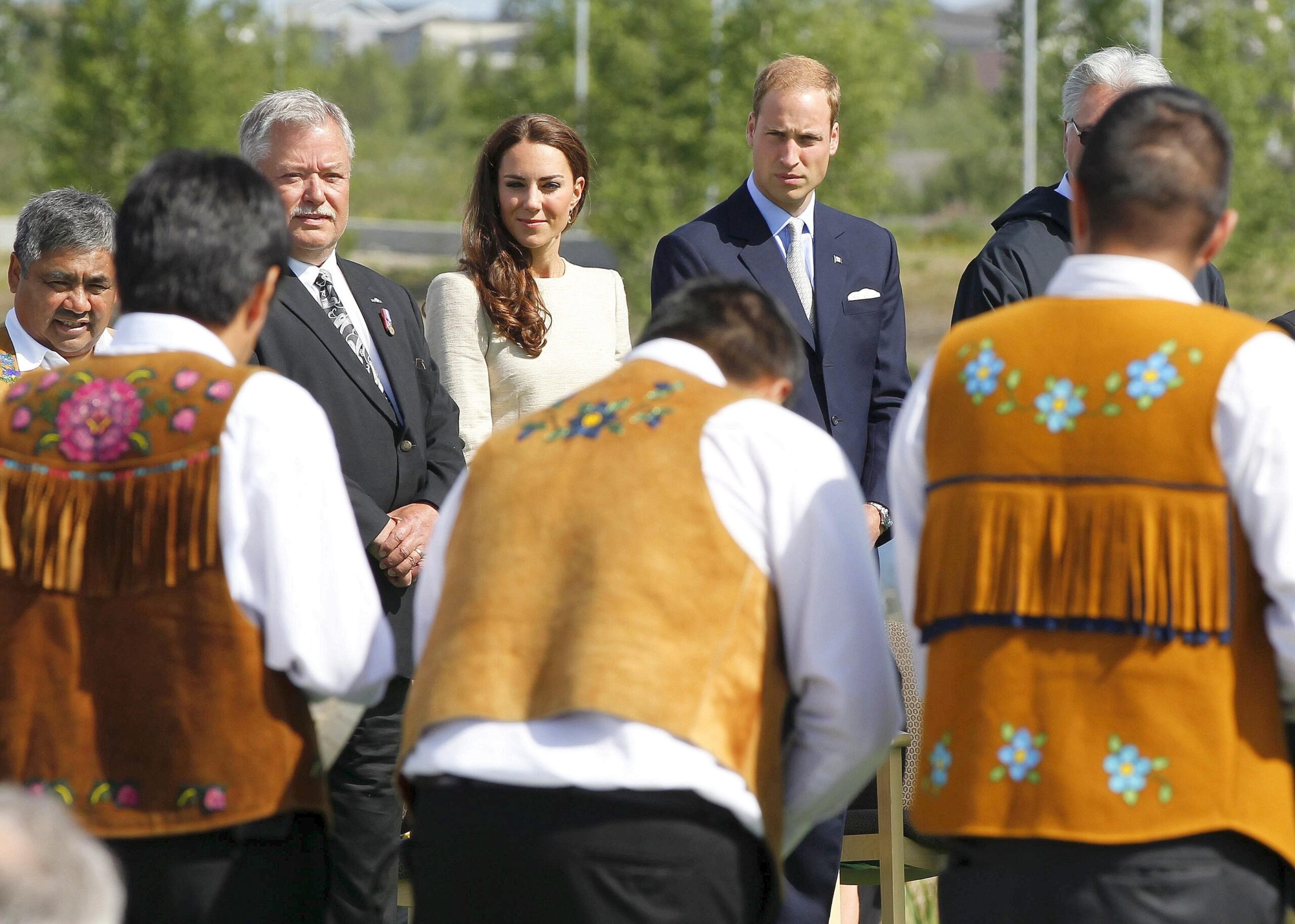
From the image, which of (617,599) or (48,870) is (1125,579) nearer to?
(617,599)

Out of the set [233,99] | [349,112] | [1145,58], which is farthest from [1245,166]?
[349,112]

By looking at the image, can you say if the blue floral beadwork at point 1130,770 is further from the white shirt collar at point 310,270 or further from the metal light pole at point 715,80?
the metal light pole at point 715,80

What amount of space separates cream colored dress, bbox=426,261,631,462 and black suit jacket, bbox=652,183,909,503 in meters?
0.22

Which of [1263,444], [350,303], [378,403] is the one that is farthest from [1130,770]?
[350,303]

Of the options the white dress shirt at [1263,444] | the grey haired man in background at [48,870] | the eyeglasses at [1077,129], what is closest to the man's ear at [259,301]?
the grey haired man in background at [48,870]

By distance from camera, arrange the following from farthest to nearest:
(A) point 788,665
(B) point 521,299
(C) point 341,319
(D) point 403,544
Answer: (B) point 521,299 → (C) point 341,319 → (D) point 403,544 → (A) point 788,665

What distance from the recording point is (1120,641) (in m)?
2.40

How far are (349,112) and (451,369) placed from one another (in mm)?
48114

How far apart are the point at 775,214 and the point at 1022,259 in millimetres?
738

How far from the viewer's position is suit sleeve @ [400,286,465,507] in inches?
163

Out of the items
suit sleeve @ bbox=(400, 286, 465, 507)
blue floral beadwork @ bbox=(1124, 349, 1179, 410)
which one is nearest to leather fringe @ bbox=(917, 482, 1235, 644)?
blue floral beadwork @ bbox=(1124, 349, 1179, 410)

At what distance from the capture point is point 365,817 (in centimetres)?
369

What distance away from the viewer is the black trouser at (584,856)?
2.42 metres

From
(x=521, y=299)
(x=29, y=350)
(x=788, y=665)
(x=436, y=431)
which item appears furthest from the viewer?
(x=521, y=299)
